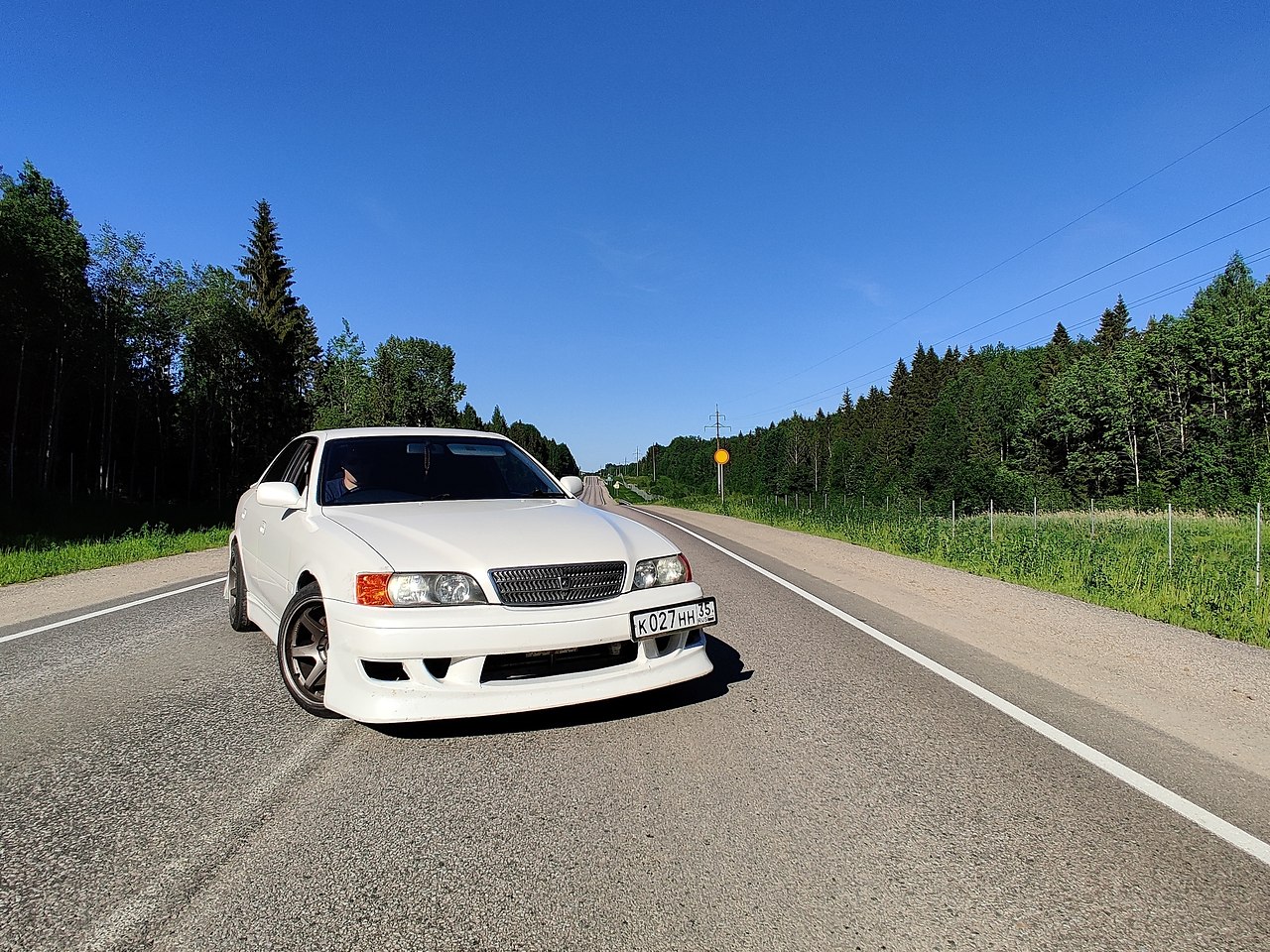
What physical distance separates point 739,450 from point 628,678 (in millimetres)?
149950

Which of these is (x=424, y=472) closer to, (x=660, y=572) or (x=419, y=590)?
(x=419, y=590)

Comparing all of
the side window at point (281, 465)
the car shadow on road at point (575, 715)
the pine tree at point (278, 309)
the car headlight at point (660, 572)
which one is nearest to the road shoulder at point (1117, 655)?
the car shadow on road at point (575, 715)

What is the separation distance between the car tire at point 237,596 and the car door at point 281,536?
0.54 meters

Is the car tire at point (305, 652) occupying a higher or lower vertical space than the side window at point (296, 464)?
lower

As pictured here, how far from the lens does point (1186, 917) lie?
6.63 ft

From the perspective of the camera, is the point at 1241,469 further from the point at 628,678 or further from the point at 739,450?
the point at 739,450

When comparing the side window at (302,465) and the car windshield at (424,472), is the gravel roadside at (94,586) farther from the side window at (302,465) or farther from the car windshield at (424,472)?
the car windshield at (424,472)

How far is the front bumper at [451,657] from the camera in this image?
2.97 m

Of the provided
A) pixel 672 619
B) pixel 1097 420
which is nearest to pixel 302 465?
pixel 672 619

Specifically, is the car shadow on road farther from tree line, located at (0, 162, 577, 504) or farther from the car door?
tree line, located at (0, 162, 577, 504)

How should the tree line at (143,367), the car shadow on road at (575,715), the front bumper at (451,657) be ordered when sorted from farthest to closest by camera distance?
the tree line at (143,367) → the car shadow on road at (575,715) → the front bumper at (451,657)

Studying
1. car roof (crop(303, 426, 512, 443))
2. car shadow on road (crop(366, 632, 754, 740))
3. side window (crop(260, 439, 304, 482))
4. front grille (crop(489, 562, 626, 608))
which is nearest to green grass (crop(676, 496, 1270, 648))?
car shadow on road (crop(366, 632, 754, 740))

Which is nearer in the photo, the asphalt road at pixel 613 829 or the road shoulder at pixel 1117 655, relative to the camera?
the asphalt road at pixel 613 829

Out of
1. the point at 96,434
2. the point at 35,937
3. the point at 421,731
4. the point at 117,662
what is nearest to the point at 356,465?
the point at 421,731
